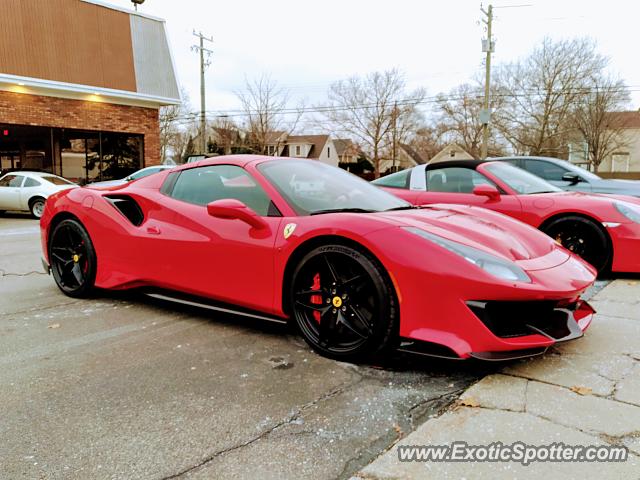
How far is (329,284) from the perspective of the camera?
2.77m

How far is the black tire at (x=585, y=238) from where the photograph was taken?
466 cm

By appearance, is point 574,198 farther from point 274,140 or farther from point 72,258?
point 274,140

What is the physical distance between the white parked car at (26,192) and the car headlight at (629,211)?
12137mm

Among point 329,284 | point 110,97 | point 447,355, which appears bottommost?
point 447,355

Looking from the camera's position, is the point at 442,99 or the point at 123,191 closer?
the point at 123,191

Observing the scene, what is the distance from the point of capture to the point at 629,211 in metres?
4.59

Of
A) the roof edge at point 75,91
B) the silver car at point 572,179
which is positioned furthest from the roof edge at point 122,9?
the silver car at point 572,179

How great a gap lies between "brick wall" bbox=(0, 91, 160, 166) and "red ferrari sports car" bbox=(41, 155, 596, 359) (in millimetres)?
13393

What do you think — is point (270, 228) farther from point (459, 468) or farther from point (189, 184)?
point (459, 468)

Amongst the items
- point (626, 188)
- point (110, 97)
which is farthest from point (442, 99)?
point (626, 188)

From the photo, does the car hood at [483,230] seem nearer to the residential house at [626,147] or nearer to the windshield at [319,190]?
the windshield at [319,190]

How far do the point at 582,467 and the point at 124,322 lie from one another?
2998mm

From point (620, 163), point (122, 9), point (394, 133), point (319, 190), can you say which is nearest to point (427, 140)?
point (394, 133)

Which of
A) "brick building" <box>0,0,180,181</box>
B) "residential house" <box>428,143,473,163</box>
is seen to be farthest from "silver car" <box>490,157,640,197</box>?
"residential house" <box>428,143,473,163</box>
